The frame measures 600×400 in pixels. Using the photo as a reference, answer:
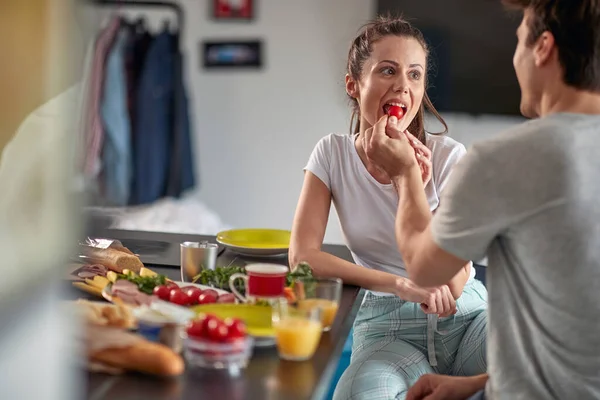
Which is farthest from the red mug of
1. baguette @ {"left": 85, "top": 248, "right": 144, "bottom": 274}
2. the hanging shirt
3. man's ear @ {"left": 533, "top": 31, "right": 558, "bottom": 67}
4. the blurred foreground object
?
the hanging shirt

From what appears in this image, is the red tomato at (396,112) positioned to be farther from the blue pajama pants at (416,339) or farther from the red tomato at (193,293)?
the red tomato at (193,293)

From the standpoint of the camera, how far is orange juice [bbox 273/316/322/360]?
1197 mm

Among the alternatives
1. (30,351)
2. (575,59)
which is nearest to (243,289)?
(575,59)

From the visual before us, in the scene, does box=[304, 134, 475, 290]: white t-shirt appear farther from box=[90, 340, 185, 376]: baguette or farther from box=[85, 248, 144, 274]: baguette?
box=[90, 340, 185, 376]: baguette

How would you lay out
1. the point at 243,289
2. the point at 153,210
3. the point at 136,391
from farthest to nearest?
the point at 153,210, the point at 243,289, the point at 136,391

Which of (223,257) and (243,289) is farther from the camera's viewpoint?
(223,257)

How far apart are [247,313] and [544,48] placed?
0.64 m

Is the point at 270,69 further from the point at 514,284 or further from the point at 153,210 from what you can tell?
the point at 514,284

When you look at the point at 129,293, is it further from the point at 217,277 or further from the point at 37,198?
the point at 37,198

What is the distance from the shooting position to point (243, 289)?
60.1 inches

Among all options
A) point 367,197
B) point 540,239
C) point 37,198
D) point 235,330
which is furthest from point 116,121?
→ point 37,198

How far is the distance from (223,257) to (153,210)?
279 centimetres

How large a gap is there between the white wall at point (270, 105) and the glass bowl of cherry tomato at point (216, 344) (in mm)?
3709

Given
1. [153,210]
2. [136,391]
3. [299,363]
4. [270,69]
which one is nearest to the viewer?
[136,391]
